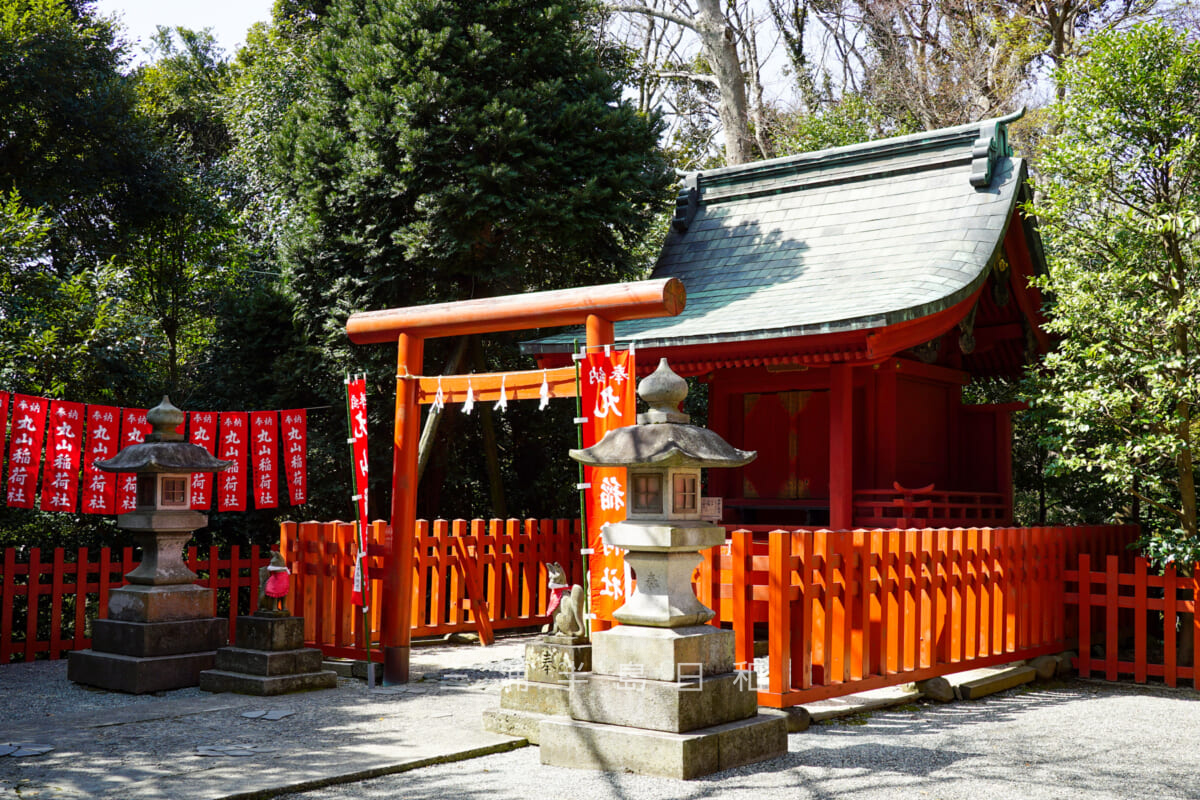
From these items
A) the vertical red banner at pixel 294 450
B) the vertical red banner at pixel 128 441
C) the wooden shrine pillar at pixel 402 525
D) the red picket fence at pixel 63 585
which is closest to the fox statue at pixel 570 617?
the wooden shrine pillar at pixel 402 525

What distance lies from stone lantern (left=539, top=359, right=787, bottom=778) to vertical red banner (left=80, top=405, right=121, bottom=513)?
20.1 feet

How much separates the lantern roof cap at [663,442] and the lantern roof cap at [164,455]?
4458mm

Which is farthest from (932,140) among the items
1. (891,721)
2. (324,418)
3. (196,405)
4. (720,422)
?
(196,405)

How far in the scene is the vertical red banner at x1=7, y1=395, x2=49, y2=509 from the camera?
9594 mm

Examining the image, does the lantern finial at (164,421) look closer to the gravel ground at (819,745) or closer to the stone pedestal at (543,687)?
the gravel ground at (819,745)

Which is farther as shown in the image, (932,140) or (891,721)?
(932,140)

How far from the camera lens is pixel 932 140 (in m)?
12.3

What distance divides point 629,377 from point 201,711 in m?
4.02

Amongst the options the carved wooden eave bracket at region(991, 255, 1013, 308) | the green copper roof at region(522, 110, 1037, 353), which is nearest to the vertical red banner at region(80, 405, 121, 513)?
the green copper roof at region(522, 110, 1037, 353)

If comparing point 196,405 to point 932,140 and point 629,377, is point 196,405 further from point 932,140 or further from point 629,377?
point 932,140

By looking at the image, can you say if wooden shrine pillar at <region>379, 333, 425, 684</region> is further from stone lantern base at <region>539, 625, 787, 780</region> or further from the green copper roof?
stone lantern base at <region>539, 625, 787, 780</region>

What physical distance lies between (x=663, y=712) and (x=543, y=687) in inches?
47.8

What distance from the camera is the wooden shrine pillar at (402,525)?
8727mm

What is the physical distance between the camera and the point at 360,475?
9.00 m
